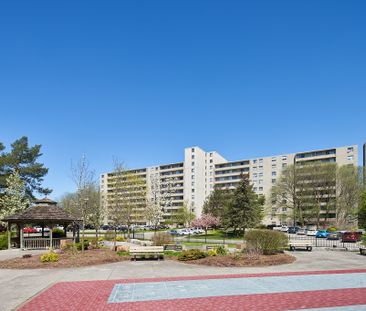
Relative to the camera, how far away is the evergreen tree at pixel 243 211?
47750 mm

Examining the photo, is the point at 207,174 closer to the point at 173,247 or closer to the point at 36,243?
the point at 36,243

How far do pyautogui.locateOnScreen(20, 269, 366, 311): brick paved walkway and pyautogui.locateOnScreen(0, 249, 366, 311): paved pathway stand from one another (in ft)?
2.01

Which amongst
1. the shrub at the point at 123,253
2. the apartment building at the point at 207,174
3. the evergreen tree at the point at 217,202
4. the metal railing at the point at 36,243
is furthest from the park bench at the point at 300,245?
the apartment building at the point at 207,174

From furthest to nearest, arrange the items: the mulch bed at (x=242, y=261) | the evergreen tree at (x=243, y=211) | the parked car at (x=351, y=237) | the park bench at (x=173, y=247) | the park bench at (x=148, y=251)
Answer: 1. the evergreen tree at (x=243, y=211)
2. the parked car at (x=351, y=237)
3. the park bench at (x=173, y=247)
4. the park bench at (x=148, y=251)
5. the mulch bed at (x=242, y=261)

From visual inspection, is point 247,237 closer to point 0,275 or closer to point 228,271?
point 228,271

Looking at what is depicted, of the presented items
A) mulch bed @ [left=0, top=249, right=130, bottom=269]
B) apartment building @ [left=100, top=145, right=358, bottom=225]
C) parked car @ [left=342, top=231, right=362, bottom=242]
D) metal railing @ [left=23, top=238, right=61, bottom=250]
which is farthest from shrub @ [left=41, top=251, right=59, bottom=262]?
apartment building @ [left=100, top=145, right=358, bottom=225]

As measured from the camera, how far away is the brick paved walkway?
982cm

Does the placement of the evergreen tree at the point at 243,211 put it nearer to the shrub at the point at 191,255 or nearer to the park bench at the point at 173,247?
the park bench at the point at 173,247

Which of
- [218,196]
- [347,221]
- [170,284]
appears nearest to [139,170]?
[218,196]

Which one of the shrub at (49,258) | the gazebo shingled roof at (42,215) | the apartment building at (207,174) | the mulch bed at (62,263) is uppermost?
the apartment building at (207,174)

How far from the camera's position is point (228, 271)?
16.4 metres

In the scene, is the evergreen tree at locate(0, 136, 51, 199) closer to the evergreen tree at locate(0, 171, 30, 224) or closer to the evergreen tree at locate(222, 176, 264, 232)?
the evergreen tree at locate(0, 171, 30, 224)

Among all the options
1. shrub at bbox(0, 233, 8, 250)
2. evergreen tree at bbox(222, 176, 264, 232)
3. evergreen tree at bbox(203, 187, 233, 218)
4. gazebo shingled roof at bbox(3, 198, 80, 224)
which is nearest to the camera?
gazebo shingled roof at bbox(3, 198, 80, 224)

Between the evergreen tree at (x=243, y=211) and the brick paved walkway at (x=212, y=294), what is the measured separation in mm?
33295
